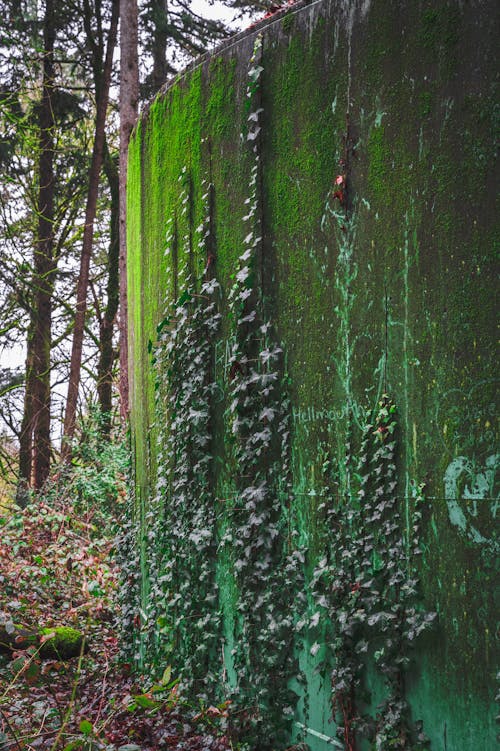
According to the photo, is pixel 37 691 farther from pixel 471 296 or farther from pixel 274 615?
pixel 471 296

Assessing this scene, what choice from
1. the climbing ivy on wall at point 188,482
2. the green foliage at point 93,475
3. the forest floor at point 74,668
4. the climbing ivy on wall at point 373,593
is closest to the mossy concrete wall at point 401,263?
the climbing ivy on wall at point 373,593

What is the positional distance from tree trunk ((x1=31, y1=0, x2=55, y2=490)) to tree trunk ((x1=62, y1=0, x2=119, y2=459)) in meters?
0.59

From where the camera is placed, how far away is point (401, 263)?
12.4 ft

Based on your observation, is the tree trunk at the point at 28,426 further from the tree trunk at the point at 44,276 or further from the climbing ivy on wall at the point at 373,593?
the climbing ivy on wall at the point at 373,593

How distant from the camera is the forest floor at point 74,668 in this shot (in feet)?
14.5

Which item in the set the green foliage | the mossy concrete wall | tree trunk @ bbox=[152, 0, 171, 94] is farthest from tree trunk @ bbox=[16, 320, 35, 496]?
the mossy concrete wall

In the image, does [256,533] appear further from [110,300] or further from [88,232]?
[110,300]

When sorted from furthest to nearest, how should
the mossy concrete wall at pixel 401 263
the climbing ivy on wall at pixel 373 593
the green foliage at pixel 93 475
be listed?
the green foliage at pixel 93 475, the climbing ivy on wall at pixel 373 593, the mossy concrete wall at pixel 401 263

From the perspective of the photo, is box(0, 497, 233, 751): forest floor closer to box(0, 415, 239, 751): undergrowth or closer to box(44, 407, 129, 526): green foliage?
box(0, 415, 239, 751): undergrowth

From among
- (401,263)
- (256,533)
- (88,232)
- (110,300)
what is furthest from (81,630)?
(110,300)

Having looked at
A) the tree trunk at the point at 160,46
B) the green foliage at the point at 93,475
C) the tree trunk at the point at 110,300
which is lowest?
the green foliage at the point at 93,475

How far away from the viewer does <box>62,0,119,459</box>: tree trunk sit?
570 inches

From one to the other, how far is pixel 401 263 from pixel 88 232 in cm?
1218

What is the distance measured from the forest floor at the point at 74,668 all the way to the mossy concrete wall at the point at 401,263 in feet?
2.77
